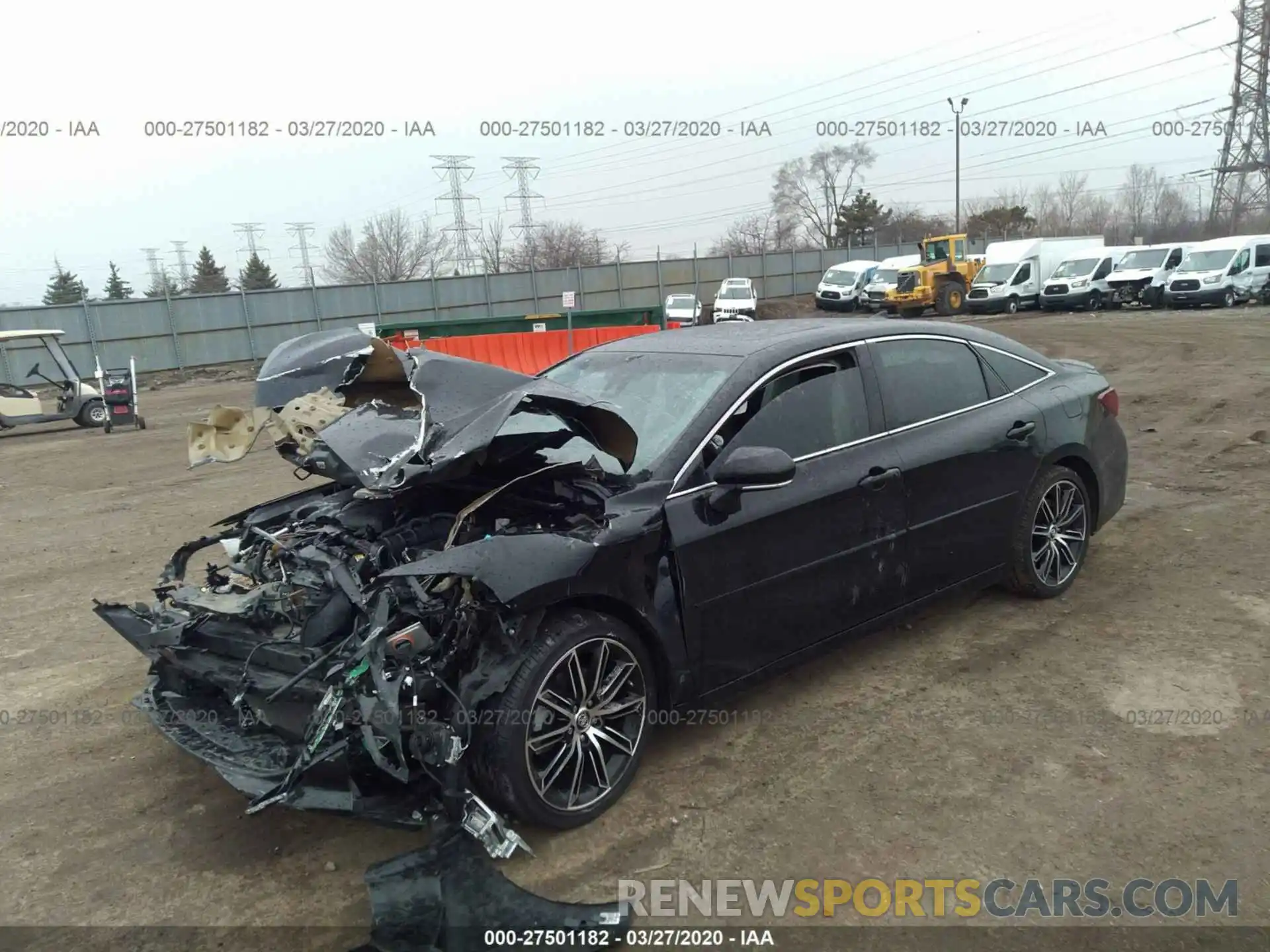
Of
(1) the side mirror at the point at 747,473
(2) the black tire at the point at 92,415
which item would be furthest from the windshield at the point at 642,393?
(2) the black tire at the point at 92,415

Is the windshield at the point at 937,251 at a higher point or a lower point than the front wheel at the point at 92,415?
higher

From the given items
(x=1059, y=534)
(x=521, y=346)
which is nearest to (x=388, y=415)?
(x=1059, y=534)

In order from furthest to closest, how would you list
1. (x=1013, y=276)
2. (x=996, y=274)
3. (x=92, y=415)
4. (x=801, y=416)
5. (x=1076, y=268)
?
(x=996, y=274) → (x=1013, y=276) → (x=1076, y=268) → (x=92, y=415) → (x=801, y=416)

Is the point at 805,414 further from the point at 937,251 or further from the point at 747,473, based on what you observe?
the point at 937,251

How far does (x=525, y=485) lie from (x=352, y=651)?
94 cm

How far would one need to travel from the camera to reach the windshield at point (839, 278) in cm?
3469

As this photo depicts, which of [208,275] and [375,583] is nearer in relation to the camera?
[375,583]

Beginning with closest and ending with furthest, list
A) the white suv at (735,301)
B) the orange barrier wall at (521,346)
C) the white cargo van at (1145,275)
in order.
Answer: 1. the orange barrier wall at (521,346)
2. the white cargo van at (1145,275)
3. the white suv at (735,301)

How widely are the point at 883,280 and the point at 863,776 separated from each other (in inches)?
1274

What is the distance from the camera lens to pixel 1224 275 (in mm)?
26453

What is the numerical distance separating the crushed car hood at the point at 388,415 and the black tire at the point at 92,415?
48.6 ft

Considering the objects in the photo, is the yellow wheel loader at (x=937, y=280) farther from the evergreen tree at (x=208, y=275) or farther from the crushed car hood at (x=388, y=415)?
the evergreen tree at (x=208, y=275)

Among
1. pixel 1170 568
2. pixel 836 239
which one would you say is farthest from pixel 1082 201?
pixel 1170 568

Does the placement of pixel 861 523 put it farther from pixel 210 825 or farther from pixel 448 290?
pixel 448 290
